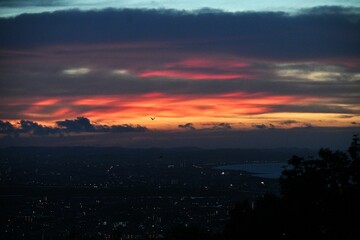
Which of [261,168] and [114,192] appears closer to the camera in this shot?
[114,192]

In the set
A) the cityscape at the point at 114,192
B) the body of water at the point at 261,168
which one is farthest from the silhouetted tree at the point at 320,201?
the body of water at the point at 261,168

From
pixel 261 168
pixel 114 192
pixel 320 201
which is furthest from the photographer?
pixel 261 168

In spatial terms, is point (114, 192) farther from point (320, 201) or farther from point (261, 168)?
point (320, 201)

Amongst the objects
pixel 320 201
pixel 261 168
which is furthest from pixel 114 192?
pixel 320 201

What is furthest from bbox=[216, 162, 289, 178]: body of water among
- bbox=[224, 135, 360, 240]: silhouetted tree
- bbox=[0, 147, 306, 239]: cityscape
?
bbox=[224, 135, 360, 240]: silhouetted tree

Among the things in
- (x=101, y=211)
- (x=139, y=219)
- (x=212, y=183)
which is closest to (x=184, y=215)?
(x=139, y=219)

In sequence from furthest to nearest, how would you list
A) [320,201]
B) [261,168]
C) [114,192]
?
[261,168] → [114,192] → [320,201]

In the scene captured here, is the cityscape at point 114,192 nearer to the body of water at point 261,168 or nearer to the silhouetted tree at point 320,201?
the body of water at point 261,168

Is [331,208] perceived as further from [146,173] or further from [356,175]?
[146,173]

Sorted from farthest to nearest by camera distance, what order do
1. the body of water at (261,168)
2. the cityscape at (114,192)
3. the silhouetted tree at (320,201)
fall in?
the body of water at (261,168) → the cityscape at (114,192) → the silhouetted tree at (320,201)
